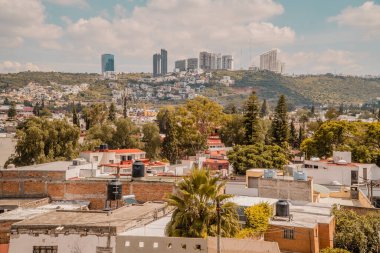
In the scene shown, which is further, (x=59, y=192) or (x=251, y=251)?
(x=59, y=192)

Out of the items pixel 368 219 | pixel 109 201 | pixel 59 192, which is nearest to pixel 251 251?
pixel 368 219

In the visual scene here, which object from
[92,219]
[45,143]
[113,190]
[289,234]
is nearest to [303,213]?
[289,234]

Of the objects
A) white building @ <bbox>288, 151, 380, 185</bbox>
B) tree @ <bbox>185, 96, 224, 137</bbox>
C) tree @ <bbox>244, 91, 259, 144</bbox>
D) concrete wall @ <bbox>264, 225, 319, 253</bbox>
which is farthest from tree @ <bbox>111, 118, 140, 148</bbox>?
concrete wall @ <bbox>264, 225, 319, 253</bbox>

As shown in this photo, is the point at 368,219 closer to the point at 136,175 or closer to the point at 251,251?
the point at 251,251

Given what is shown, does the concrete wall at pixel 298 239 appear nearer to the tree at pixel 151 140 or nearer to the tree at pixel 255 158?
the tree at pixel 255 158

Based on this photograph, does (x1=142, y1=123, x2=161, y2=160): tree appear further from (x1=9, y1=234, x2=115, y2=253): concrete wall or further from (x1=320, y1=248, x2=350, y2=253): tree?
(x1=9, y1=234, x2=115, y2=253): concrete wall

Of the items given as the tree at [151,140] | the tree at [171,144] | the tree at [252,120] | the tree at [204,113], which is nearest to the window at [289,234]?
the tree at [252,120]

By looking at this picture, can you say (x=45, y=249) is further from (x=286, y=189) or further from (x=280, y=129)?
(x=280, y=129)
